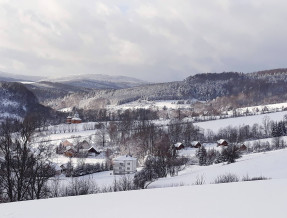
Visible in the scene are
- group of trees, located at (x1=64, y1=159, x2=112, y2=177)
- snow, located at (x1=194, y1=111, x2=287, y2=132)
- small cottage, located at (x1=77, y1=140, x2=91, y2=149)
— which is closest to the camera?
group of trees, located at (x1=64, y1=159, x2=112, y2=177)

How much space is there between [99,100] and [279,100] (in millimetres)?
97539

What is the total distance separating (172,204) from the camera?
8.51 meters

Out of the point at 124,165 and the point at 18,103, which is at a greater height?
the point at 18,103

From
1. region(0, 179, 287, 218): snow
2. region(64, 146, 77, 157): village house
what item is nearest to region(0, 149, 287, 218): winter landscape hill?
region(0, 179, 287, 218): snow

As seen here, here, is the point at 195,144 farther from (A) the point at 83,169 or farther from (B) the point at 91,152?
(A) the point at 83,169

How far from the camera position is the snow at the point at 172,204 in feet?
24.9

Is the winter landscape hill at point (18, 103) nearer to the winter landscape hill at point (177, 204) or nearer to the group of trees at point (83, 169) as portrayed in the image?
the group of trees at point (83, 169)

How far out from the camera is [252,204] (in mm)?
8141

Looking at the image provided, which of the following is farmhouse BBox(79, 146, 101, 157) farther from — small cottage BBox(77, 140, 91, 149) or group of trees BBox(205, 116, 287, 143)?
group of trees BBox(205, 116, 287, 143)

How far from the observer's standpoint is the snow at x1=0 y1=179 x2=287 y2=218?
7.60 meters

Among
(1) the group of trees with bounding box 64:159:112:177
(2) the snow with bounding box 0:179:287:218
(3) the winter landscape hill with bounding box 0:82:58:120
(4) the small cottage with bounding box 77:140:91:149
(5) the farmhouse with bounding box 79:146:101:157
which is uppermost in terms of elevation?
(3) the winter landscape hill with bounding box 0:82:58:120

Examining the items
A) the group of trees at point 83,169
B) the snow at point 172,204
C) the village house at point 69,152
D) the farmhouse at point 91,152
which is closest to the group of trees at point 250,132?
the farmhouse at point 91,152

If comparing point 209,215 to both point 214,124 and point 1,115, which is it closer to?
point 214,124

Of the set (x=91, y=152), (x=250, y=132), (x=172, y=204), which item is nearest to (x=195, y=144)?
(x=250, y=132)
